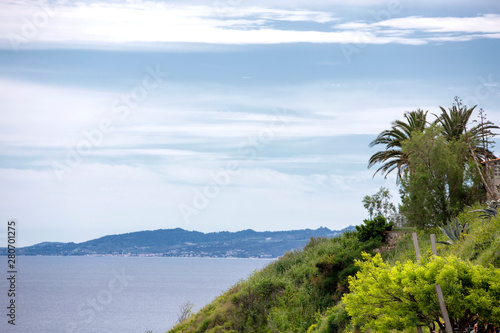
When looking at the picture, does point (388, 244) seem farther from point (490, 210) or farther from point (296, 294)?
point (490, 210)

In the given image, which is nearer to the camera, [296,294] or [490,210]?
[490,210]

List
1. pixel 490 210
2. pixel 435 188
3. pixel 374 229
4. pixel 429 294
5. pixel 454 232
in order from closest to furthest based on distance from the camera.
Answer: pixel 429 294 → pixel 490 210 → pixel 454 232 → pixel 435 188 → pixel 374 229

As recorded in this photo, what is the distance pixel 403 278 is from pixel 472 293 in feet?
5.48

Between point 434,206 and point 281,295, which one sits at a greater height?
point 434,206

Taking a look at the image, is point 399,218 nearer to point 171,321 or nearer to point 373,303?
point 373,303

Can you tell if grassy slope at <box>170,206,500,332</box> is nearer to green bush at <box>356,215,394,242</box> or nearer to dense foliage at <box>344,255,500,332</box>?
green bush at <box>356,215,394,242</box>

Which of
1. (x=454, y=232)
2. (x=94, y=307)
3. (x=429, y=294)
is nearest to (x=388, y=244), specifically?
(x=454, y=232)

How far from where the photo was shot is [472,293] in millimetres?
14195

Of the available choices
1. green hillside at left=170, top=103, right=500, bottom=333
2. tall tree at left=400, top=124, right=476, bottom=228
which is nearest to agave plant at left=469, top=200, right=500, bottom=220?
green hillside at left=170, top=103, right=500, bottom=333

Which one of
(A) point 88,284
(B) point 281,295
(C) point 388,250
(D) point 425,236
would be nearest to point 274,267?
(B) point 281,295

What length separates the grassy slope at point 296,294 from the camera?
1345 inches

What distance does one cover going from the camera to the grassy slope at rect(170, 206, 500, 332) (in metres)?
34.2

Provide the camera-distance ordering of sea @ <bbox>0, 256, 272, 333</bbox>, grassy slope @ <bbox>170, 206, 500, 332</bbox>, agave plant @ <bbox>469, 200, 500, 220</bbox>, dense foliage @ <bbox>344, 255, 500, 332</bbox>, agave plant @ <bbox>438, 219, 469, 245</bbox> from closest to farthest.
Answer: dense foliage @ <bbox>344, 255, 500, 332</bbox> < agave plant @ <bbox>469, 200, 500, 220</bbox> < agave plant @ <bbox>438, 219, 469, 245</bbox> < grassy slope @ <bbox>170, 206, 500, 332</bbox> < sea @ <bbox>0, 256, 272, 333</bbox>

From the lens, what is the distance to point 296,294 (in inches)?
1441
